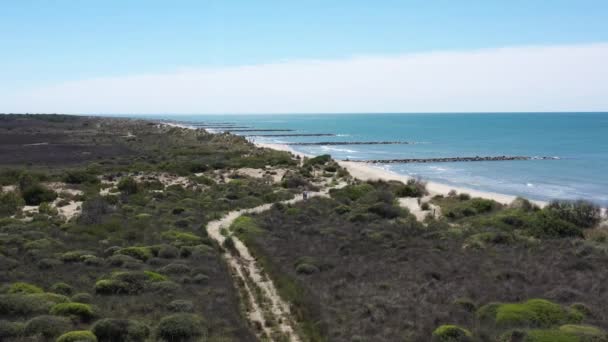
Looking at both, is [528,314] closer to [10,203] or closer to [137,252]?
[137,252]

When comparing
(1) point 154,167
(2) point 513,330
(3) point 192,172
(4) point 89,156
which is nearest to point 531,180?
(3) point 192,172

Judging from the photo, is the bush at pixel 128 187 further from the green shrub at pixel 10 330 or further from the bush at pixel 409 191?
the green shrub at pixel 10 330

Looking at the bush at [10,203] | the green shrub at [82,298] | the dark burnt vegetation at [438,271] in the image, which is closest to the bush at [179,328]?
the dark burnt vegetation at [438,271]

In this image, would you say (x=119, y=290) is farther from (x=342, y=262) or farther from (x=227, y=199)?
(x=227, y=199)

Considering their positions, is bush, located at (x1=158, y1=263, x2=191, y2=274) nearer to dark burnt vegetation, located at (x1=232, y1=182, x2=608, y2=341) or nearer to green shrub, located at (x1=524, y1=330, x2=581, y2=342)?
dark burnt vegetation, located at (x1=232, y1=182, x2=608, y2=341)

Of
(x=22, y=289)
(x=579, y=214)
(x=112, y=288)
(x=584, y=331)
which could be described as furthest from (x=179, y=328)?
(x=579, y=214)

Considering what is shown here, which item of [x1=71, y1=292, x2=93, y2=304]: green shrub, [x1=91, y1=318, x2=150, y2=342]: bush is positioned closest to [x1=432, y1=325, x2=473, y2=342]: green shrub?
[x1=91, y1=318, x2=150, y2=342]: bush
